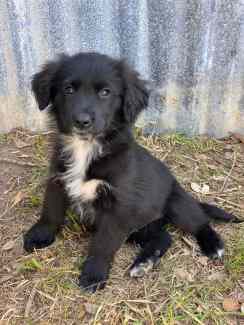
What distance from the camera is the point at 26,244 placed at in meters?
3.24

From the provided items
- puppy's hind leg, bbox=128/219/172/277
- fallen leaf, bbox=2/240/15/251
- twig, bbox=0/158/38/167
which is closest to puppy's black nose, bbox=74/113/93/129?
puppy's hind leg, bbox=128/219/172/277

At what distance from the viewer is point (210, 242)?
3.28m

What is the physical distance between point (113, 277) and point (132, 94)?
111 cm

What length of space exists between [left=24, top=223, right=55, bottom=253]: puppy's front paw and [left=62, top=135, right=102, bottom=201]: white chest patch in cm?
33

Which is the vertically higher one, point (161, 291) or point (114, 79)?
point (114, 79)

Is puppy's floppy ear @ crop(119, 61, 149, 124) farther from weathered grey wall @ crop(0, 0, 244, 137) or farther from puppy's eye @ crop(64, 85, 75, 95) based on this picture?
weathered grey wall @ crop(0, 0, 244, 137)

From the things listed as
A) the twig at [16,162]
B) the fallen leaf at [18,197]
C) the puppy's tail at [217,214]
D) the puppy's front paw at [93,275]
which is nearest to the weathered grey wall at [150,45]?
the twig at [16,162]

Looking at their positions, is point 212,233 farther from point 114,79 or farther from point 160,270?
point 114,79

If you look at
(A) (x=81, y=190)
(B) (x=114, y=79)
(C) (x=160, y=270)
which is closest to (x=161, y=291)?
(C) (x=160, y=270)

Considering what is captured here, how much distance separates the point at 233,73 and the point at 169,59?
0.59 m

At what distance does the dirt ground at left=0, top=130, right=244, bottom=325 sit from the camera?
2.74 meters

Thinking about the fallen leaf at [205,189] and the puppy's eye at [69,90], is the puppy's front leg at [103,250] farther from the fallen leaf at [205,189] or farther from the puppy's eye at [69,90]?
the fallen leaf at [205,189]

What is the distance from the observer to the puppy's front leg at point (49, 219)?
322cm

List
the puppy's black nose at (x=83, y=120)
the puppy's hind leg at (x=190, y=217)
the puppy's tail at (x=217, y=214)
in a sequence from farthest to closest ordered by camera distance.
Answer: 1. the puppy's tail at (x=217, y=214)
2. the puppy's hind leg at (x=190, y=217)
3. the puppy's black nose at (x=83, y=120)
